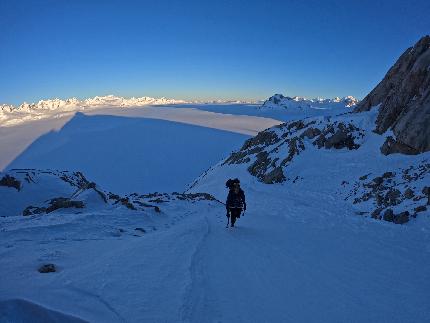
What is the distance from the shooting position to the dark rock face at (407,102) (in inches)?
944

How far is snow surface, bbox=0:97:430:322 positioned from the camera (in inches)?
223

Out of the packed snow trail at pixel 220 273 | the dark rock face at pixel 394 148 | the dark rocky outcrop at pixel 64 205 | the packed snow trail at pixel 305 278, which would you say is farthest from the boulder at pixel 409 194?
the dark rocky outcrop at pixel 64 205

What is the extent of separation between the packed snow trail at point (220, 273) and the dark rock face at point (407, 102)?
510 inches

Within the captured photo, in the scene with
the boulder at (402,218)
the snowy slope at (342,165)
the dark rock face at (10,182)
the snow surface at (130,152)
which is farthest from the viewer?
the snow surface at (130,152)

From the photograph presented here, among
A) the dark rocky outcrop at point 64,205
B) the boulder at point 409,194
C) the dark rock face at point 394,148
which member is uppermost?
the dark rock face at point 394,148

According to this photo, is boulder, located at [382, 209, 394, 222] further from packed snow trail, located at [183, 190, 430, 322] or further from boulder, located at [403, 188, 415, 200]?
packed snow trail, located at [183, 190, 430, 322]

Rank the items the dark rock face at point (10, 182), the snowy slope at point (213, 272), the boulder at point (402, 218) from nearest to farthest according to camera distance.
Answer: the snowy slope at point (213, 272) < the boulder at point (402, 218) < the dark rock face at point (10, 182)

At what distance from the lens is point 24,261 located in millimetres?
7922

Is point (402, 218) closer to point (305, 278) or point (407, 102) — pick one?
point (305, 278)

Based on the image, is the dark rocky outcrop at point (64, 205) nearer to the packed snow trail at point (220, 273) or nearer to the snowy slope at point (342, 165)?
the packed snow trail at point (220, 273)

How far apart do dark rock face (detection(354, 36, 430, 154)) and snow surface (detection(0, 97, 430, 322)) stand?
11248 millimetres

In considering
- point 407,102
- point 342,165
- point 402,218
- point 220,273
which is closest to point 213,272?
point 220,273

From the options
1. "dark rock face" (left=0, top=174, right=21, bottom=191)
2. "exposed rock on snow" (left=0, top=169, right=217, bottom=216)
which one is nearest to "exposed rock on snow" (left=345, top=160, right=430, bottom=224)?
"exposed rock on snow" (left=0, top=169, right=217, bottom=216)

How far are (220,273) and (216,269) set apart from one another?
0.26m
